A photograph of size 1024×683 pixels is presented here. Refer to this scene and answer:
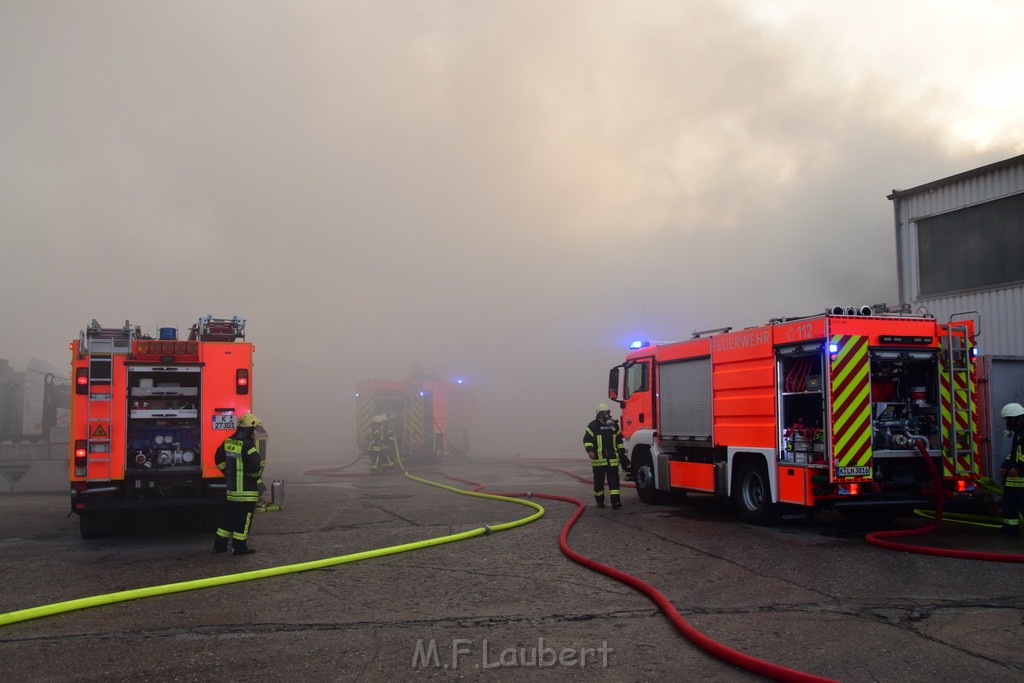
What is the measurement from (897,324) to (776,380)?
5.07 ft

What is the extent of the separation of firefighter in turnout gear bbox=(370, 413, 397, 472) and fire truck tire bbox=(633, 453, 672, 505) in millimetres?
11353

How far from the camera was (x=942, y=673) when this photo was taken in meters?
4.35

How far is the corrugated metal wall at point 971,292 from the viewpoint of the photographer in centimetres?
1189

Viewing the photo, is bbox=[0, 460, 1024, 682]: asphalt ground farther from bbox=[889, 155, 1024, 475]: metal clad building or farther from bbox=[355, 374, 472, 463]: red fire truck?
bbox=[355, 374, 472, 463]: red fire truck

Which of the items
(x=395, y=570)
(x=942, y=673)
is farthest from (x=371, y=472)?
(x=942, y=673)

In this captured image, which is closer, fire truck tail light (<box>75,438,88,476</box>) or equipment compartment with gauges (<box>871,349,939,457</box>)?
fire truck tail light (<box>75,438,88,476</box>)

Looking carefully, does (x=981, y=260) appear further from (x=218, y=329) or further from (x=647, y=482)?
(x=218, y=329)

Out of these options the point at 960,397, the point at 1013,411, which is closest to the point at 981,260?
the point at 960,397

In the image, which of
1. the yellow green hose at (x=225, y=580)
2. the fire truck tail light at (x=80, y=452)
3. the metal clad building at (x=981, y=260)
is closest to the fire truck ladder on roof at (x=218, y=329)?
the fire truck tail light at (x=80, y=452)

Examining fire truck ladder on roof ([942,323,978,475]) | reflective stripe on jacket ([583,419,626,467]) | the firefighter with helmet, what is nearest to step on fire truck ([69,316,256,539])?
reflective stripe on jacket ([583,419,626,467])

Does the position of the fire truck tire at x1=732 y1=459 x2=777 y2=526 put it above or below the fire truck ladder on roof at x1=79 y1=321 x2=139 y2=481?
below

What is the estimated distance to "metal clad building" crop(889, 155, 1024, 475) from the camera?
10.6 meters

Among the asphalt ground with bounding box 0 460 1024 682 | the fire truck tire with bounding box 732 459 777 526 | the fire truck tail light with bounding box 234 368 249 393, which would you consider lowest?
the asphalt ground with bounding box 0 460 1024 682

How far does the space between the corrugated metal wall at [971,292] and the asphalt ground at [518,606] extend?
366 cm
